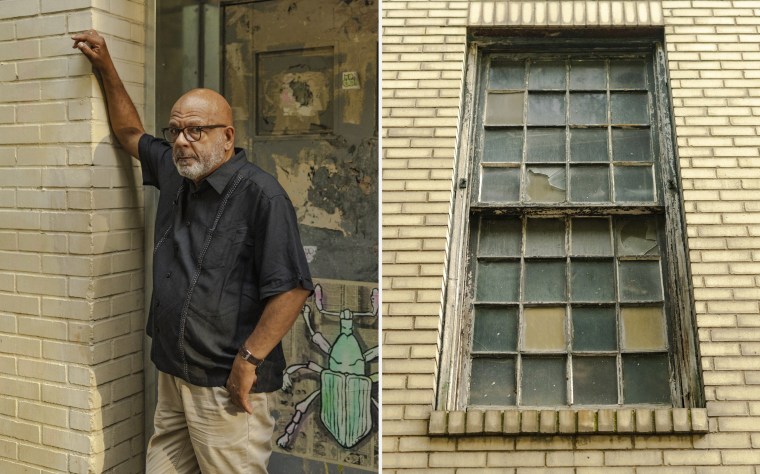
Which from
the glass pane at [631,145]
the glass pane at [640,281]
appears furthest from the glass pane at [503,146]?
the glass pane at [640,281]

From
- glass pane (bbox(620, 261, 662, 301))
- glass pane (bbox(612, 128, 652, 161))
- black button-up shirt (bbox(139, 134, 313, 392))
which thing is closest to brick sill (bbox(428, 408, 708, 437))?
glass pane (bbox(620, 261, 662, 301))

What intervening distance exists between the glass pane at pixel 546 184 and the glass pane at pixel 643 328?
68 centimetres

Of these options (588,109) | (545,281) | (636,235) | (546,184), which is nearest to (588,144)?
(588,109)

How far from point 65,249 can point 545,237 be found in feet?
7.49

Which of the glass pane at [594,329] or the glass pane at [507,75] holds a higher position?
the glass pane at [507,75]

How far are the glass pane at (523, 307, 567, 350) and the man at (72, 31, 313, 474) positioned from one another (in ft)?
3.86

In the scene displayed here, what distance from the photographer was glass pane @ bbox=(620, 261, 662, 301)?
3.41 m

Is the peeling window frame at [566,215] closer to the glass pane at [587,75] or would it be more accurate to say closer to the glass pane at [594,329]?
the glass pane at [587,75]

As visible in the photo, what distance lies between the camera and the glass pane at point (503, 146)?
376 centimetres

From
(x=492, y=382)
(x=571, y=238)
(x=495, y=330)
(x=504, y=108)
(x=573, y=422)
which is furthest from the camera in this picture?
(x=504, y=108)

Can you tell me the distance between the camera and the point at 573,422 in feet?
9.92

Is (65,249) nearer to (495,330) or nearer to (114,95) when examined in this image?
(114,95)

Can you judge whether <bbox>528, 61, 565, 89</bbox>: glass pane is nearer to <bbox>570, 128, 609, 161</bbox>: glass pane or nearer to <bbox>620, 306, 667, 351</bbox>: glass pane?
<bbox>570, 128, 609, 161</bbox>: glass pane

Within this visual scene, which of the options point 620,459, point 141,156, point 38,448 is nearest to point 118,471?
point 38,448
